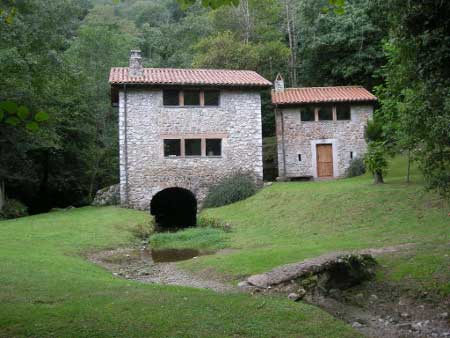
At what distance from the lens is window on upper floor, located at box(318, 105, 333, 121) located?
28734mm

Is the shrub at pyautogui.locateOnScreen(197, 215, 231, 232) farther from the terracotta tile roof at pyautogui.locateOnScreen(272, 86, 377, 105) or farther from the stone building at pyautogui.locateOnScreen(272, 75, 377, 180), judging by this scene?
the terracotta tile roof at pyautogui.locateOnScreen(272, 86, 377, 105)

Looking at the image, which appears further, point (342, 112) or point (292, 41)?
point (292, 41)

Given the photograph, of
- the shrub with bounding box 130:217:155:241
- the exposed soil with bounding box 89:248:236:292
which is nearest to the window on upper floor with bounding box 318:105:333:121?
the shrub with bounding box 130:217:155:241

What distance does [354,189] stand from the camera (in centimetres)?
1961

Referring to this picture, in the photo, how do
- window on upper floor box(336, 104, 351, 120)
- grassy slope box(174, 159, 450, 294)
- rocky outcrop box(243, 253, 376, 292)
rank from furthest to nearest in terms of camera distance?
window on upper floor box(336, 104, 351, 120) < grassy slope box(174, 159, 450, 294) < rocky outcrop box(243, 253, 376, 292)

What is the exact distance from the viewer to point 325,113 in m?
28.9

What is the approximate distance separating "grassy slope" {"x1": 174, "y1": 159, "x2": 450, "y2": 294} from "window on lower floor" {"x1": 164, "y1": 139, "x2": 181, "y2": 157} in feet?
15.2

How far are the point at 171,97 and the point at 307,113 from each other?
28.3 ft

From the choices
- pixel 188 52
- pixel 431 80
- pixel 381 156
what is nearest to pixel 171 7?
pixel 188 52

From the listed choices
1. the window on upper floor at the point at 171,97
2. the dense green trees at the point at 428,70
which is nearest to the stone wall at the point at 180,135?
the window on upper floor at the point at 171,97

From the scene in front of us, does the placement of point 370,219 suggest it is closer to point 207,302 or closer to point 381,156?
point 381,156

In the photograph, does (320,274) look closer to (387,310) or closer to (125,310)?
(387,310)

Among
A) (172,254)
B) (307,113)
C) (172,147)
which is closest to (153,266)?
(172,254)

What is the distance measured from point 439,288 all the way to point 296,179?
63.9 feet
